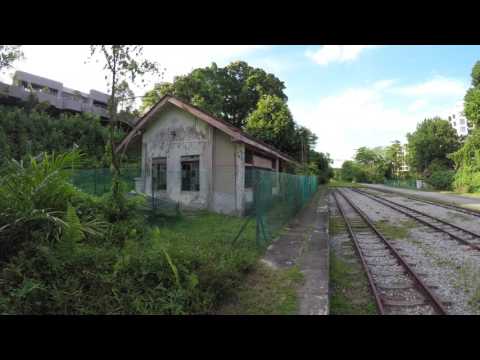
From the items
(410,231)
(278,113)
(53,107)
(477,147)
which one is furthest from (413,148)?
(53,107)

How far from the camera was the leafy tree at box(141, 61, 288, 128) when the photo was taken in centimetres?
2994

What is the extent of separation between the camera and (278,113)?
2673 centimetres

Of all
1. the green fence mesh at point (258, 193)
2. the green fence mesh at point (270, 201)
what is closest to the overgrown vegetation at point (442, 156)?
the green fence mesh at point (270, 201)

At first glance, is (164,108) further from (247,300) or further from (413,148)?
(413,148)

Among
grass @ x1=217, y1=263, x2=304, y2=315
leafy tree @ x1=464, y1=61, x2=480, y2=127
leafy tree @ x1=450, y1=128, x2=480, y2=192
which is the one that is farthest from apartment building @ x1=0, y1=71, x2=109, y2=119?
leafy tree @ x1=464, y1=61, x2=480, y2=127

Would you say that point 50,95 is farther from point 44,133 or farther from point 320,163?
point 320,163

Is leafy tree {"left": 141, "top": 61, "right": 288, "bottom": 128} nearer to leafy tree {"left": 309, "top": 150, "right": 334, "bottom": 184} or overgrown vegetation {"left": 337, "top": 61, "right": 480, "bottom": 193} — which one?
leafy tree {"left": 309, "top": 150, "right": 334, "bottom": 184}

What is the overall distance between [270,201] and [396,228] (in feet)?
16.8

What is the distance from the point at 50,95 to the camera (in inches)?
1255

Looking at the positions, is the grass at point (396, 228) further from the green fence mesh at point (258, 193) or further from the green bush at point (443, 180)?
the green bush at point (443, 180)

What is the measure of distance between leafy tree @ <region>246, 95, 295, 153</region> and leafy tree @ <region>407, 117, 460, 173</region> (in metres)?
35.1

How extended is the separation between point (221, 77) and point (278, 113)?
11.9 metres

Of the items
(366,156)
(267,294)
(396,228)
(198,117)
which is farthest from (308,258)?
(366,156)

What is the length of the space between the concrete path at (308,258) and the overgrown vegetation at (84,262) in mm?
797
